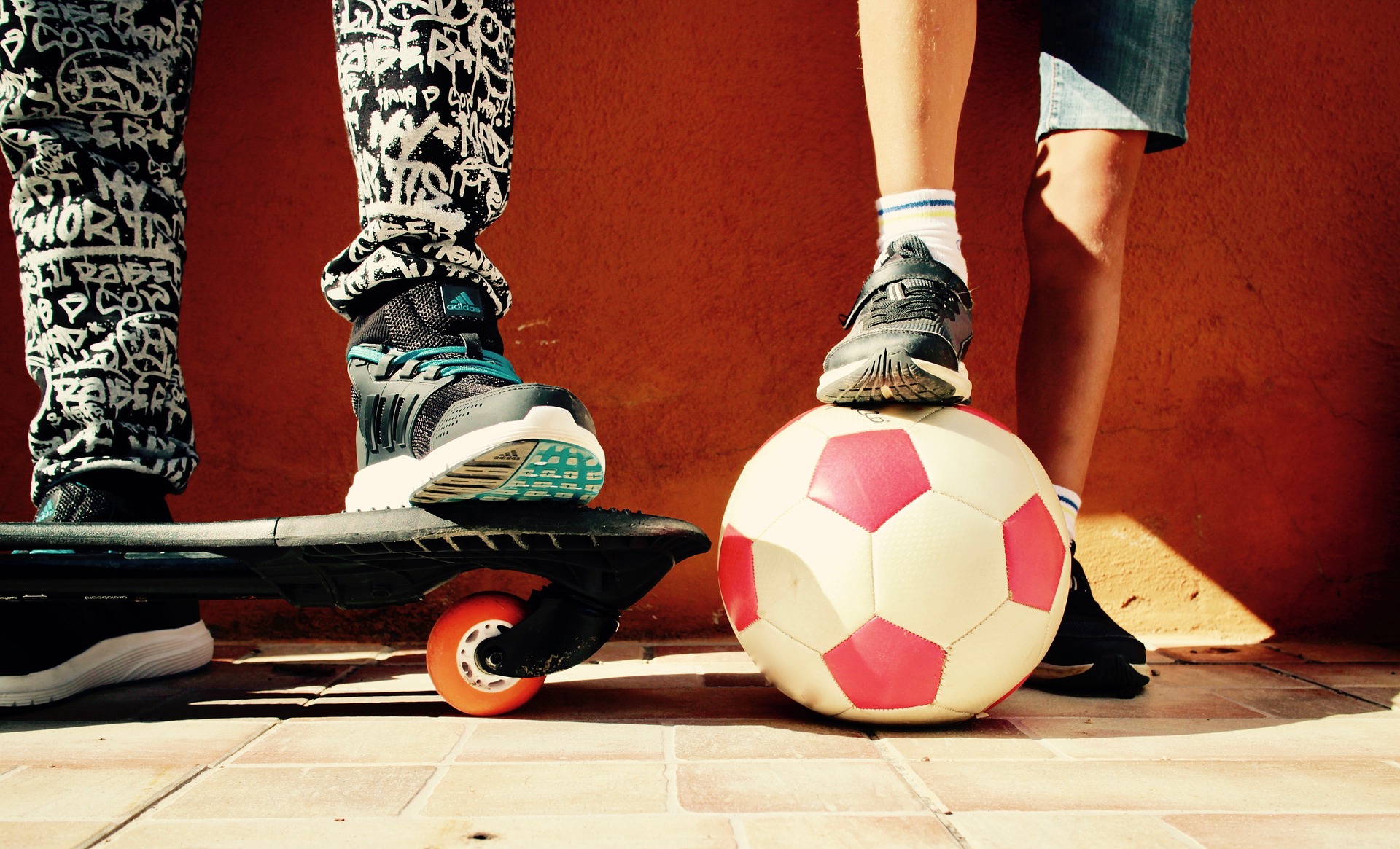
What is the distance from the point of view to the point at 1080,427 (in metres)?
1.65

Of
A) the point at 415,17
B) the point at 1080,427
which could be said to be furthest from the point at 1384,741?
the point at 415,17

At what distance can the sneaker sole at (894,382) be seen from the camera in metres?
1.19

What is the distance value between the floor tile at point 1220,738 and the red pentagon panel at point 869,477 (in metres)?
0.38

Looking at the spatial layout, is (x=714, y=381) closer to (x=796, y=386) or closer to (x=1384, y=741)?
(x=796, y=386)

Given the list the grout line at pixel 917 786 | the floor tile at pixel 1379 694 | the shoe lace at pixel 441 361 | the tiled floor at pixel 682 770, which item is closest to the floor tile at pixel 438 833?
the tiled floor at pixel 682 770

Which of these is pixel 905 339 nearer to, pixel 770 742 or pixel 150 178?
pixel 770 742

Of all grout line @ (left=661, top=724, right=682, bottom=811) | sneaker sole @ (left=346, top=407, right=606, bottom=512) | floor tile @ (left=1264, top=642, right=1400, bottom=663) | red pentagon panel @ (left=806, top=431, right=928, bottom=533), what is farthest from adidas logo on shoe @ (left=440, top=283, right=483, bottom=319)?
floor tile @ (left=1264, top=642, right=1400, bottom=663)

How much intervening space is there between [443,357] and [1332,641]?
6.80 feet

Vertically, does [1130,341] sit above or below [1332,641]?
above

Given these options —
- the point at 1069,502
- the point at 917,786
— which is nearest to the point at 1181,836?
the point at 917,786

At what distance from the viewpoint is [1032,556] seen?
48.1 inches

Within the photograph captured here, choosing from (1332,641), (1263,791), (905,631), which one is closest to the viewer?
(1263,791)

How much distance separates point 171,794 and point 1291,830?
116 cm

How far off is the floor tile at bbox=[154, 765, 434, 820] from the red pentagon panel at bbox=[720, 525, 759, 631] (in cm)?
48
